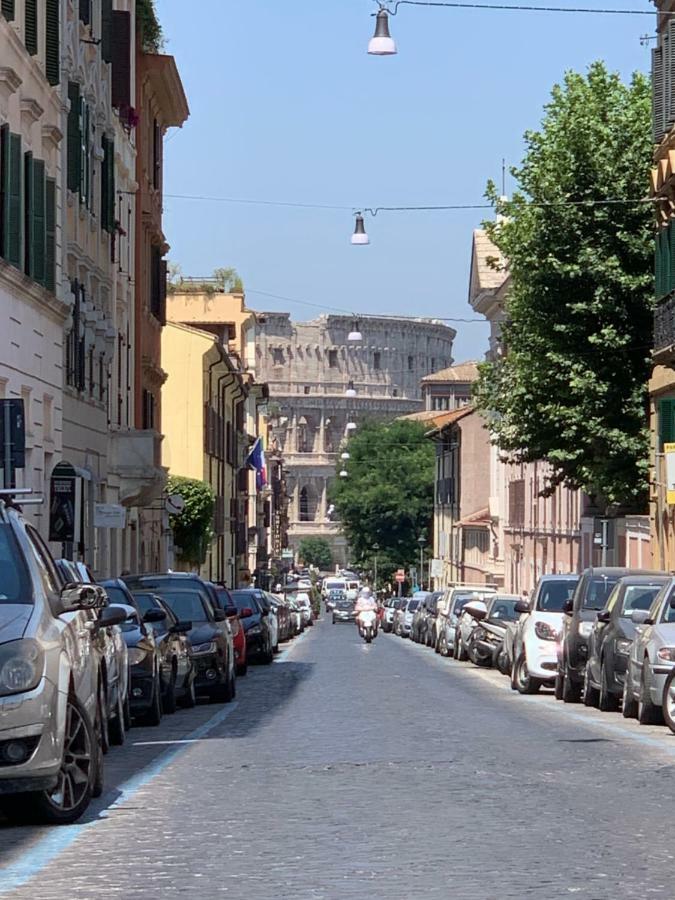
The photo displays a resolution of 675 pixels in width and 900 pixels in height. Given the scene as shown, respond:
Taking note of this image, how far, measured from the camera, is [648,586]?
951 inches

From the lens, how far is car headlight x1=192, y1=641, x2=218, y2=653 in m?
25.9

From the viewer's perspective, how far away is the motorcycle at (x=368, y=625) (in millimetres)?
62156

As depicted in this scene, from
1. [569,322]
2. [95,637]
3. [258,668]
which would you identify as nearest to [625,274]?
[569,322]

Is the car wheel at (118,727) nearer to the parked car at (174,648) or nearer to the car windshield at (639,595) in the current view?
the parked car at (174,648)

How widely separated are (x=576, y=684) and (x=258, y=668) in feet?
51.5

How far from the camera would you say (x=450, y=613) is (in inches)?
2035

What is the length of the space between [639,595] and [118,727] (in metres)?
8.18

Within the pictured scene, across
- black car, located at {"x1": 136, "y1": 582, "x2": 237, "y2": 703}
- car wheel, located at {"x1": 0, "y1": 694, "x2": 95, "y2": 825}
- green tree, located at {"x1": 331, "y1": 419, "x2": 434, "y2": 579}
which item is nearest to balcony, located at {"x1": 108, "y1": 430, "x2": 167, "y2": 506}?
black car, located at {"x1": 136, "y1": 582, "x2": 237, "y2": 703}

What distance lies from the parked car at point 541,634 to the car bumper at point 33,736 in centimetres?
1797

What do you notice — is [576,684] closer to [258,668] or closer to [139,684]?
[139,684]

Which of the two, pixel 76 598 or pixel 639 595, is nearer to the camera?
pixel 76 598

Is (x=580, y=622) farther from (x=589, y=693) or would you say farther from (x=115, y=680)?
(x=115, y=680)

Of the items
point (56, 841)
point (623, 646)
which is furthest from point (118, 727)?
point (623, 646)

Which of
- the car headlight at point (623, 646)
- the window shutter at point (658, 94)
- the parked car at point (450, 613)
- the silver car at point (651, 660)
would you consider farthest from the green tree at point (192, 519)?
the silver car at point (651, 660)
